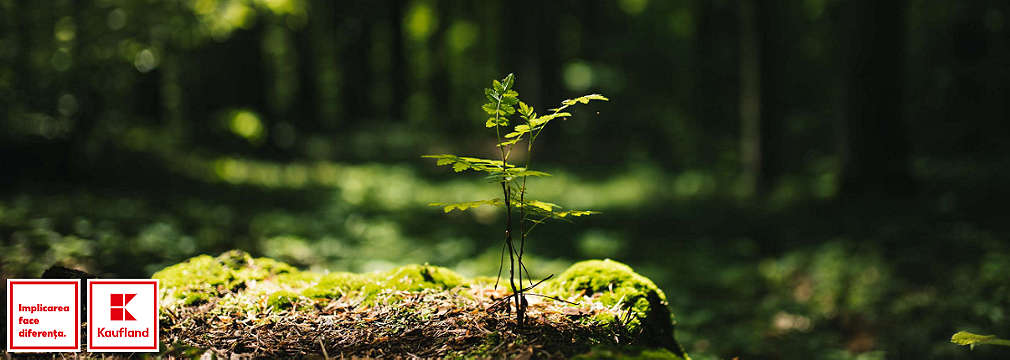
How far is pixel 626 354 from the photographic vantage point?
1992 millimetres

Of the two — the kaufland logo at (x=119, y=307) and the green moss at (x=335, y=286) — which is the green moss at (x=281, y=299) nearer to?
the green moss at (x=335, y=286)

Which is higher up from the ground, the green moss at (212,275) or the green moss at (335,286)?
the green moss at (212,275)

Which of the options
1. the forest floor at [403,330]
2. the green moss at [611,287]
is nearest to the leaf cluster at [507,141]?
the forest floor at [403,330]

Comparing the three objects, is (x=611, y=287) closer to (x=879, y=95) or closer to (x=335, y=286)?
(x=335, y=286)

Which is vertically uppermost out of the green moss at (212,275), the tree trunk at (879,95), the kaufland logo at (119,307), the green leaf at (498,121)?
the tree trunk at (879,95)

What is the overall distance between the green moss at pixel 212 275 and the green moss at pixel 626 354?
1.84m

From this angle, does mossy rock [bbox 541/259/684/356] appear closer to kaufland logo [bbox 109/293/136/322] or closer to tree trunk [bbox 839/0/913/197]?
kaufland logo [bbox 109/293/136/322]

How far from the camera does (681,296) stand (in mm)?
6691

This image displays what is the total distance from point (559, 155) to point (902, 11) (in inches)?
421

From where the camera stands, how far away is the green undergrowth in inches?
100

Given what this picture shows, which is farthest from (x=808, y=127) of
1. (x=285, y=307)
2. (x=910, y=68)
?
(x=285, y=307)

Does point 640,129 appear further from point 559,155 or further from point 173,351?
point 173,351

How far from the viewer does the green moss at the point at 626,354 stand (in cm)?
195

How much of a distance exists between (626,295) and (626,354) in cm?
63
